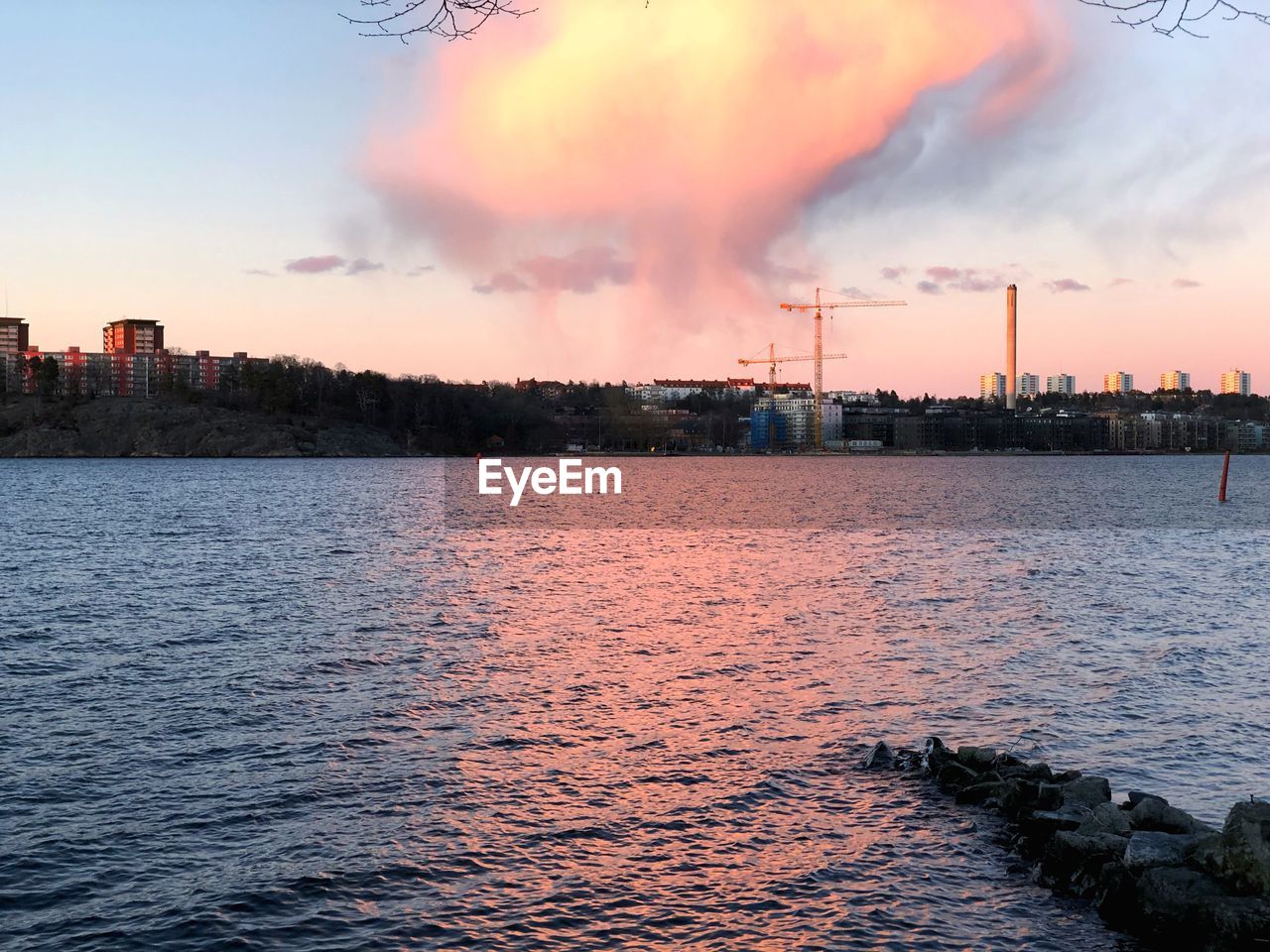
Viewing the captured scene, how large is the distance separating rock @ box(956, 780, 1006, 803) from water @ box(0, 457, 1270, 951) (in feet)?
2.06

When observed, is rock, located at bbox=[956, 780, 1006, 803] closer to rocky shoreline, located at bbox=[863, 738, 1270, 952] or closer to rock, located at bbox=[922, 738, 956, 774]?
rocky shoreline, located at bbox=[863, 738, 1270, 952]

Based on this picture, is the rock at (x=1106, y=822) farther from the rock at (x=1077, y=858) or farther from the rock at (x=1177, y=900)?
the rock at (x=1177, y=900)

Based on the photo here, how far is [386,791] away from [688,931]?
7.02 meters

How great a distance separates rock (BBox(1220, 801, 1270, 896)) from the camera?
1282 cm

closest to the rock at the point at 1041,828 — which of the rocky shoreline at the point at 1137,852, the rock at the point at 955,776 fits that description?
the rocky shoreline at the point at 1137,852

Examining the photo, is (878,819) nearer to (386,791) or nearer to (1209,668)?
(386,791)

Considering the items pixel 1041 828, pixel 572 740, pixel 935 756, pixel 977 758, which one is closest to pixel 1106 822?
pixel 1041 828

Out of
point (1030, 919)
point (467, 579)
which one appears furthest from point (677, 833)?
point (467, 579)

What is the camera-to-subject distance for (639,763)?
1945cm

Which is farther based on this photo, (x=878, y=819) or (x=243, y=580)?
(x=243, y=580)

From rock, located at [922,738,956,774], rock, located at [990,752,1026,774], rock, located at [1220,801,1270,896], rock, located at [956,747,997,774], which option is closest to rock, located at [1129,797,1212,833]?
rock, located at [1220,801,1270,896]

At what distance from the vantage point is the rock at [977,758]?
1873 centimetres

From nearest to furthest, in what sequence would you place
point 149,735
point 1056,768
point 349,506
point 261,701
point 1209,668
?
point 1056,768, point 149,735, point 261,701, point 1209,668, point 349,506

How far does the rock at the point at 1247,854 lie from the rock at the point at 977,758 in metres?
5.32
